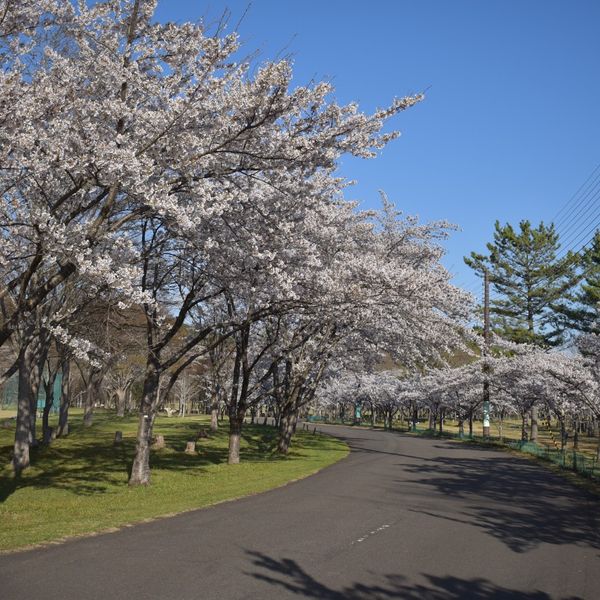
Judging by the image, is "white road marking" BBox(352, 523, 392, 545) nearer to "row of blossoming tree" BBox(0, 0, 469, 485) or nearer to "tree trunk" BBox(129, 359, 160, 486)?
"row of blossoming tree" BBox(0, 0, 469, 485)

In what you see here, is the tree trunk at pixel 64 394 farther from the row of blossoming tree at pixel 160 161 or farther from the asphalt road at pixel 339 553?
the asphalt road at pixel 339 553

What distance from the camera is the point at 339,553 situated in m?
8.30

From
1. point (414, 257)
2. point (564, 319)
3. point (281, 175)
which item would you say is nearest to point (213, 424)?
point (414, 257)

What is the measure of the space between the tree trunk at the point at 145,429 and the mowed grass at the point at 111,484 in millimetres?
355

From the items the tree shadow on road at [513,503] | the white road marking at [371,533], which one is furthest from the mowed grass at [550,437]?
the white road marking at [371,533]

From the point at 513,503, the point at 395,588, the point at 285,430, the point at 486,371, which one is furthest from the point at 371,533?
the point at 486,371

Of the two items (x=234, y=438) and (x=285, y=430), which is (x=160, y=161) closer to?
(x=234, y=438)

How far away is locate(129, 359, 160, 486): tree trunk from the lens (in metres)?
15.5

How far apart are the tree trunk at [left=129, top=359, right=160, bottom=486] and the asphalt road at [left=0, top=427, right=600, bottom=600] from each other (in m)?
3.74

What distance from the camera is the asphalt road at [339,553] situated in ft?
21.7

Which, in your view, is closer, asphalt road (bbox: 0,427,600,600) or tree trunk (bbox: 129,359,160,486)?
asphalt road (bbox: 0,427,600,600)

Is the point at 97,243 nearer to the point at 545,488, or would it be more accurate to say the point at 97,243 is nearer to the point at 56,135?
the point at 56,135

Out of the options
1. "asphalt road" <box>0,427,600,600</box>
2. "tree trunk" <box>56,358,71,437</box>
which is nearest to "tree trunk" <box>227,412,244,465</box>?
"asphalt road" <box>0,427,600,600</box>

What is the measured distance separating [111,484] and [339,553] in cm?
920
